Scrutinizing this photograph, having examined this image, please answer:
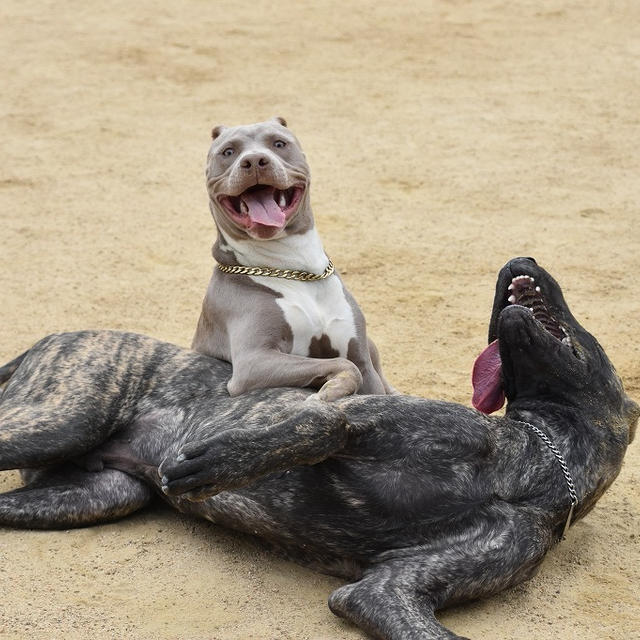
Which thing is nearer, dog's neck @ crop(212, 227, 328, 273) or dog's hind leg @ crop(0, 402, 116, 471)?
dog's hind leg @ crop(0, 402, 116, 471)

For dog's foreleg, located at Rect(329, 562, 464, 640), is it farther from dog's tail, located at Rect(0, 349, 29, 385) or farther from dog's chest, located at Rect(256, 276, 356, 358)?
dog's tail, located at Rect(0, 349, 29, 385)

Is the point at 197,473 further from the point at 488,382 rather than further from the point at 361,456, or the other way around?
the point at 488,382

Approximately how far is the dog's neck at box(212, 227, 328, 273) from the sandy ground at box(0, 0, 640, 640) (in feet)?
3.80

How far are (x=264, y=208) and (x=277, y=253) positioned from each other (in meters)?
0.22

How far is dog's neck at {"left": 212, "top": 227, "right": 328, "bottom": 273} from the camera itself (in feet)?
17.7

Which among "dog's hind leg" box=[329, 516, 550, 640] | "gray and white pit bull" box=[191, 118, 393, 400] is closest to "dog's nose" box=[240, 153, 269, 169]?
"gray and white pit bull" box=[191, 118, 393, 400]

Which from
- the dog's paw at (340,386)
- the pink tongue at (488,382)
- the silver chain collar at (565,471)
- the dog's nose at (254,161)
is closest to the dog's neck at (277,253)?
the dog's nose at (254,161)

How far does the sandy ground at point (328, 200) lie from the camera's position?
4555 mm

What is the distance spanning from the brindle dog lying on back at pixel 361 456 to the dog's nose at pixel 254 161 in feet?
2.82

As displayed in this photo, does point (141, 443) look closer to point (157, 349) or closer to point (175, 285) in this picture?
point (157, 349)

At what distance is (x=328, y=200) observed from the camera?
9508 millimetres

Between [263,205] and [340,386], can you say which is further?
[263,205]

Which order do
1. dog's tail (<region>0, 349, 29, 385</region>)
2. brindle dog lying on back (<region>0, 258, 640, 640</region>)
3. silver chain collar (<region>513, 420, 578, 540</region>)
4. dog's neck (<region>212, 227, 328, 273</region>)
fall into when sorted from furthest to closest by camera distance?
dog's tail (<region>0, 349, 29, 385</region>) < dog's neck (<region>212, 227, 328, 273</region>) < silver chain collar (<region>513, 420, 578, 540</region>) < brindle dog lying on back (<region>0, 258, 640, 640</region>)

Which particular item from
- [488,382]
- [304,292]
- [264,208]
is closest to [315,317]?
[304,292]
